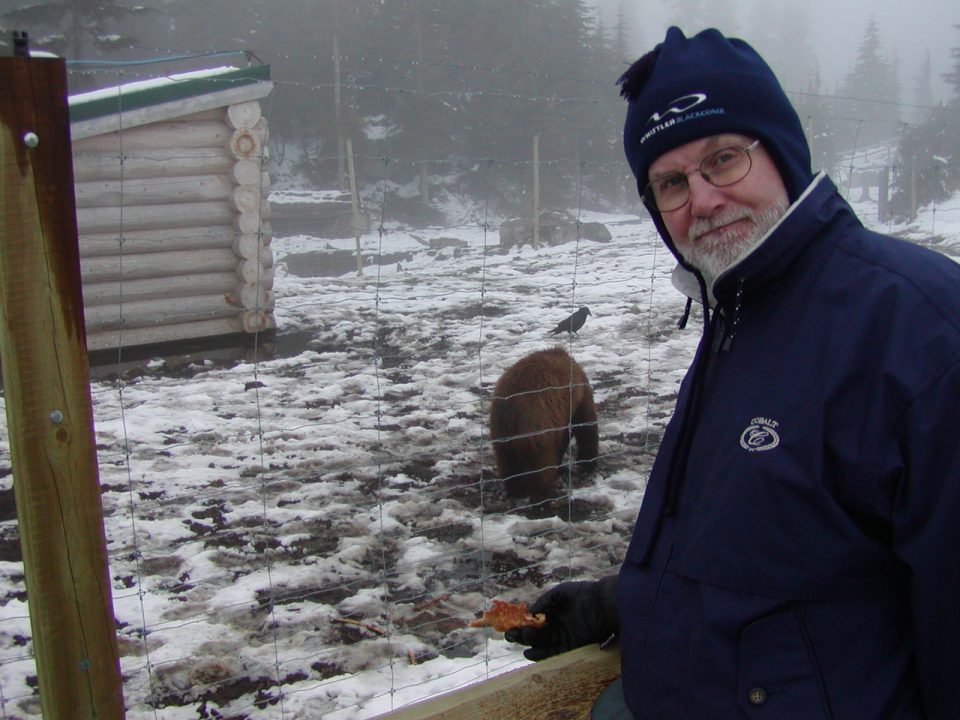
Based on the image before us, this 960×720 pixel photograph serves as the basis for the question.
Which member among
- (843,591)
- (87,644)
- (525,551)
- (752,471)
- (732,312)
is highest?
(732,312)

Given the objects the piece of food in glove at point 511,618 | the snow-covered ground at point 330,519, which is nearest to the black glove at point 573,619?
the piece of food in glove at point 511,618

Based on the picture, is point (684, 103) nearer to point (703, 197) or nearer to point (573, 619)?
point (703, 197)

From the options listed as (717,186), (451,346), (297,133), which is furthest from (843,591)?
(297,133)

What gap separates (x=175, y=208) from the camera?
807 centimetres

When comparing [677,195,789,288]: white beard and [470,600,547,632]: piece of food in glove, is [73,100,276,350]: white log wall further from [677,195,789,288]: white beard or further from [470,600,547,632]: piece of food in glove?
[677,195,789,288]: white beard

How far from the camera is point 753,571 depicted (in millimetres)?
1255

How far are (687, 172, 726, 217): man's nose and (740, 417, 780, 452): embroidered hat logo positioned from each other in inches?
15.8

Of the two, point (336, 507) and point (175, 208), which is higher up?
point (175, 208)

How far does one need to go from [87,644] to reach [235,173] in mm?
7147

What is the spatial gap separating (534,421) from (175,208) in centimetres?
511

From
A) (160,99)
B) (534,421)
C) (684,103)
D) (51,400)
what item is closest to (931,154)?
(160,99)

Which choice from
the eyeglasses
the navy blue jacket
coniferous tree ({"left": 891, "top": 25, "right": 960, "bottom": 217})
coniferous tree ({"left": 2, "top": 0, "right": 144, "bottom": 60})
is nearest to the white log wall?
the eyeglasses

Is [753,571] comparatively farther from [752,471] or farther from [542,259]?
[542,259]

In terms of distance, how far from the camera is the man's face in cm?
143
